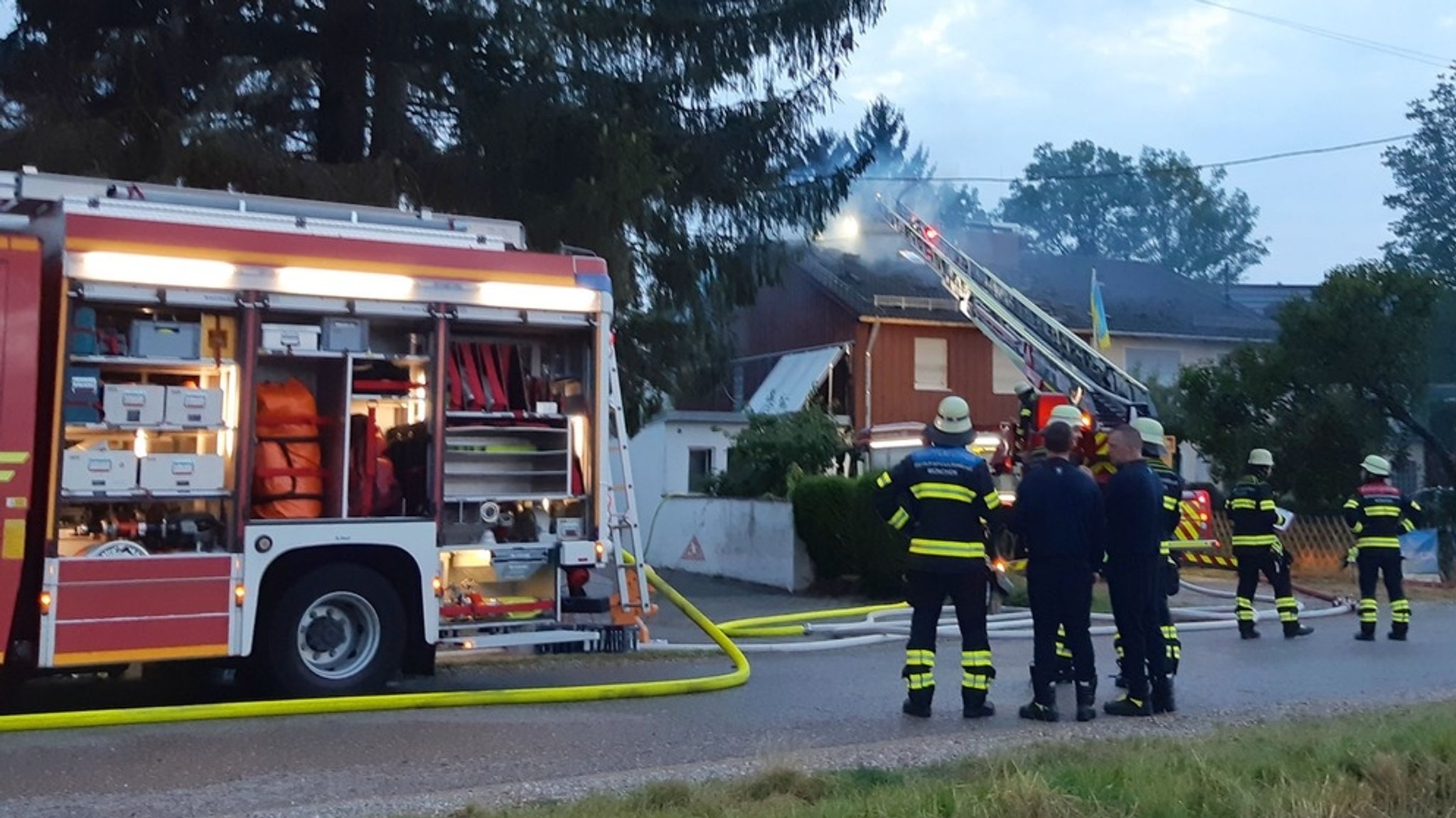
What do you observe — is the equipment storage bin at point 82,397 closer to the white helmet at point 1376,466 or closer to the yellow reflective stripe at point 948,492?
the yellow reflective stripe at point 948,492

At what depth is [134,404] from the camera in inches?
349

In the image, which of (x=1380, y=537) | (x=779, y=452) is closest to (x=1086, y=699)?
(x=1380, y=537)

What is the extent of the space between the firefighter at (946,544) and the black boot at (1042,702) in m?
0.26

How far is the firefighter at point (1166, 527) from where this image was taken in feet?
32.2

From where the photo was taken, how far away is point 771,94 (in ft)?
53.5

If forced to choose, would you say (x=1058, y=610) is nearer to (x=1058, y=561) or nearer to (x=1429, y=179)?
(x=1058, y=561)

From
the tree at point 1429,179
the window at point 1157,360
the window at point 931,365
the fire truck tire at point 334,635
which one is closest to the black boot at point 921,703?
the fire truck tire at point 334,635

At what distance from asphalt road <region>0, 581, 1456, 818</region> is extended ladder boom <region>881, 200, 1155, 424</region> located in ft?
36.3

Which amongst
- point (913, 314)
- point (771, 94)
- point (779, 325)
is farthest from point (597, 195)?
point (779, 325)

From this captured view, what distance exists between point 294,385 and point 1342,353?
55.1 feet

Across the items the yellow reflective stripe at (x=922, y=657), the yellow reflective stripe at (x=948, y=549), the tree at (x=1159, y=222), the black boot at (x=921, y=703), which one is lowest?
the black boot at (x=921, y=703)

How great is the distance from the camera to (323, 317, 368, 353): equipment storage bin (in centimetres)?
950

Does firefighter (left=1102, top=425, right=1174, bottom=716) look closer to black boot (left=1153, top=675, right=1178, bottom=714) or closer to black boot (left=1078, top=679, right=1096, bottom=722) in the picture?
black boot (left=1153, top=675, right=1178, bottom=714)

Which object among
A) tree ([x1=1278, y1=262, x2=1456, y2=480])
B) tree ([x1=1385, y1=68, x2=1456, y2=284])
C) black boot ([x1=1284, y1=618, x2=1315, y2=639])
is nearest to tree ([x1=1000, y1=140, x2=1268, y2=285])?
tree ([x1=1385, y1=68, x2=1456, y2=284])
